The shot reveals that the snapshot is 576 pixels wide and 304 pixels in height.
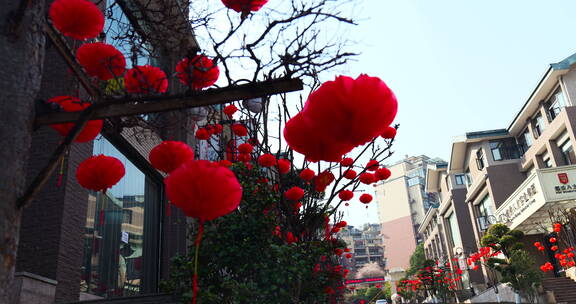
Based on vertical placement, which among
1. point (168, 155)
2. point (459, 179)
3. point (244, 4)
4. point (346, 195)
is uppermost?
point (459, 179)

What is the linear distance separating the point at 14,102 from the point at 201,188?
50.4 inches

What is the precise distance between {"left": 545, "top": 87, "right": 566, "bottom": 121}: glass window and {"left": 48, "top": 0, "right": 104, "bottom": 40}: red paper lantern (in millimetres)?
23348

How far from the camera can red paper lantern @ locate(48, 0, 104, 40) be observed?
13.7 ft

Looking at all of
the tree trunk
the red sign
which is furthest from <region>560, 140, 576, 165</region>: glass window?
the tree trunk

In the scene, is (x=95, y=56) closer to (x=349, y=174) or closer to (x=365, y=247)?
(x=349, y=174)

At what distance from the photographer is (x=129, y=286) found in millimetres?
9758

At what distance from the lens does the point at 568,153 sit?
22469 millimetres

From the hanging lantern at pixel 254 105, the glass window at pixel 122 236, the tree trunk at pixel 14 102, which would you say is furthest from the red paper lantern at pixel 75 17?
the glass window at pixel 122 236

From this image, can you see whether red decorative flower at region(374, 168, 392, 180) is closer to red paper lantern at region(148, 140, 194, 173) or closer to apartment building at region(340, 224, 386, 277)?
red paper lantern at region(148, 140, 194, 173)

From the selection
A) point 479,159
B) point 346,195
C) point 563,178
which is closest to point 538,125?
point 563,178

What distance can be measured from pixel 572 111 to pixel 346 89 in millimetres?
22508

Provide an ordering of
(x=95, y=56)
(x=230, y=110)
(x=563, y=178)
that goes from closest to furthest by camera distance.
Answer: (x=95, y=56)
(x=230, y=110)
(x=563, y=178)

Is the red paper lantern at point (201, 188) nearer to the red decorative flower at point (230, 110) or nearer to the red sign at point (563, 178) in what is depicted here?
the red decorative flower at point (230, 110)

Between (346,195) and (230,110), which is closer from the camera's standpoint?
(230,110)
